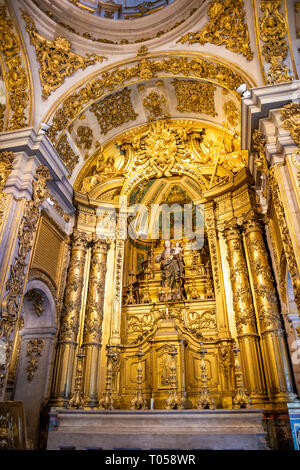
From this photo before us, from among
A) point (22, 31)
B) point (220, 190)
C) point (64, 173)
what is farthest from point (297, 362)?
point (22, 31)

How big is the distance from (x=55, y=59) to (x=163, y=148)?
4.44 metres

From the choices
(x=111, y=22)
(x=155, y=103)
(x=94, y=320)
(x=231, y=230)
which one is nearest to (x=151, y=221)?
(x=231, y=230)

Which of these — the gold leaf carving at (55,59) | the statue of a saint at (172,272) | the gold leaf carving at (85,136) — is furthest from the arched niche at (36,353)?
the gold leaf carving at (55,59)

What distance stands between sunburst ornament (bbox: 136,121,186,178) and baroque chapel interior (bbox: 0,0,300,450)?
0.05 meters

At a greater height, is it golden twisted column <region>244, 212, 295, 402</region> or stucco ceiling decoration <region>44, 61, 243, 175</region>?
stucco ceiling decoration <region>44, 61, 243, 175</region>

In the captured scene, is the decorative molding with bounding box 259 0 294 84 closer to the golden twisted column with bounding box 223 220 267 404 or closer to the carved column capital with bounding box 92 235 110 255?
the golden twisted column with bounding box 223 220 267 404

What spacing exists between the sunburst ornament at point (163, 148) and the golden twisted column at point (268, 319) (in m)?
3.72

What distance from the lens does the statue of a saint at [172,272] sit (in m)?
10.2

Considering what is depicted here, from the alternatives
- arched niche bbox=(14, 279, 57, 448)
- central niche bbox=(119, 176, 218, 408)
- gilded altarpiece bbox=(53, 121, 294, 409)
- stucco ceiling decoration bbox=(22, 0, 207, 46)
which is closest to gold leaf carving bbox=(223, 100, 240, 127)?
gilded altarpiece bbox=(53, 121, 294, 409)

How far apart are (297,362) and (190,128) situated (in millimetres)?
8168

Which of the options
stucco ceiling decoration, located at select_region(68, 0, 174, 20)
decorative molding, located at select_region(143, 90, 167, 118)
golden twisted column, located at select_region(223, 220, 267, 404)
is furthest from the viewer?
decorative molding, located at select_region(143, 90, 167, 118)

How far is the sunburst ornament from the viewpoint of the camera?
11.6 m

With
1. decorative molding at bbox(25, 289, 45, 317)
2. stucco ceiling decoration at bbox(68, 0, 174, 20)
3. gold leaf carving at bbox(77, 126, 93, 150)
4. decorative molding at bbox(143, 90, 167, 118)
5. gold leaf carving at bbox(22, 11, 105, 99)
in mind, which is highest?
stucco ceiling decoration at bbox(68, 0, 174, 20)

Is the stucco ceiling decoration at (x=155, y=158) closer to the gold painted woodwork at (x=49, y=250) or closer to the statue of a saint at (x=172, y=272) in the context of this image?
the gold painted woodwork at (x=49, y=250)
